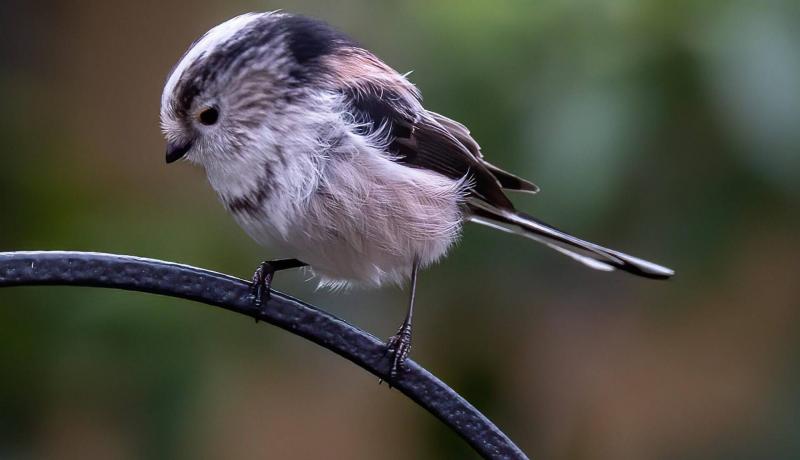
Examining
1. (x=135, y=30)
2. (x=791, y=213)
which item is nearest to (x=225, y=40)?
(x=791, y=213)

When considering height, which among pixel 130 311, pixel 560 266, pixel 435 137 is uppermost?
pixel 435 137

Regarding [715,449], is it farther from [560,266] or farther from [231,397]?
[231,397]

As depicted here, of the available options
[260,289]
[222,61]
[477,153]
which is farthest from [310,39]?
[260,289]

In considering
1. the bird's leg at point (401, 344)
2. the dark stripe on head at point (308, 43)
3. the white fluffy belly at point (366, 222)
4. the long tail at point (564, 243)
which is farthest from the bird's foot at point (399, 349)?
the dark stripe on head at point (308, 43)

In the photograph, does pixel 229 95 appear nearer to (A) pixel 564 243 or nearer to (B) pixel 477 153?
(B) pixel 477 153

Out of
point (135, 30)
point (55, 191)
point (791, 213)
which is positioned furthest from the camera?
point (135, 30)

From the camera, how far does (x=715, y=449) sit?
246cm

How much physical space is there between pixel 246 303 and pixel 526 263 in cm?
→ 100

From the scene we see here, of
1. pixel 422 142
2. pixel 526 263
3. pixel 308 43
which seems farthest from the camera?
pixel 526 263

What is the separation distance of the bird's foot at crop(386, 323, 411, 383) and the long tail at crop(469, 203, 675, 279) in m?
0.38

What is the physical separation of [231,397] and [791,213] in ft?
4.58

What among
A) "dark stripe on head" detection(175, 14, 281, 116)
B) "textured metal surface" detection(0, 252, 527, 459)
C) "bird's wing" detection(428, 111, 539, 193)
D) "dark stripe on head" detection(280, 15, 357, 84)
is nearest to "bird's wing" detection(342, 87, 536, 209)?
"bird's wing" detection(428, 111, 539, 193)

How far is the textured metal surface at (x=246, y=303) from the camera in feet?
4.42

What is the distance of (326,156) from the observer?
6.31 ft
